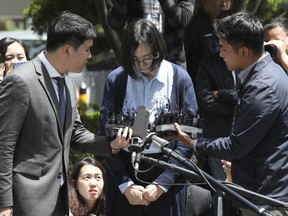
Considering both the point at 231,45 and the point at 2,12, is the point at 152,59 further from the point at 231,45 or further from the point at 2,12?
the point at 2,12

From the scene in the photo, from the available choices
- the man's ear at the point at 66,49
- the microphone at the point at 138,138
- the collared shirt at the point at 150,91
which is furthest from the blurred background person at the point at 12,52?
the microphone at the point at 138,138

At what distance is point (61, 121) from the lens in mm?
4867

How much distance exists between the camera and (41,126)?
464 cm

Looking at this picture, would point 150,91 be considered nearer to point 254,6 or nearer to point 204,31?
point 204,31

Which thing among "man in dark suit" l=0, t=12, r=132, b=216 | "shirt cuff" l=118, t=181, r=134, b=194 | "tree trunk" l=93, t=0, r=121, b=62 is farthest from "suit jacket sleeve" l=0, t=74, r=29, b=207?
"tree trunk" l=93, t=0, r=121, b=62

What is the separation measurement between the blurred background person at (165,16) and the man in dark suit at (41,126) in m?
1.82

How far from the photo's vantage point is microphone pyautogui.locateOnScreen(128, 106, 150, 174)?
3918 millimetres

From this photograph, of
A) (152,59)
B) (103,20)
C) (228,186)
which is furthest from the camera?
(103,20)

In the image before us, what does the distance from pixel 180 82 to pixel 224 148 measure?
3.25 feet

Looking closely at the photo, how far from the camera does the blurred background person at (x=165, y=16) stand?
6675mm

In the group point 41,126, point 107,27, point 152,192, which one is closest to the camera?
point 41,126

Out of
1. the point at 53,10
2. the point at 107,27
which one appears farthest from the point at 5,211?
the point at 53,10

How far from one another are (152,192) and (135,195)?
0.13 m

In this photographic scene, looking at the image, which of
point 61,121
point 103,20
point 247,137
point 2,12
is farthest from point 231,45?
point 2,12
